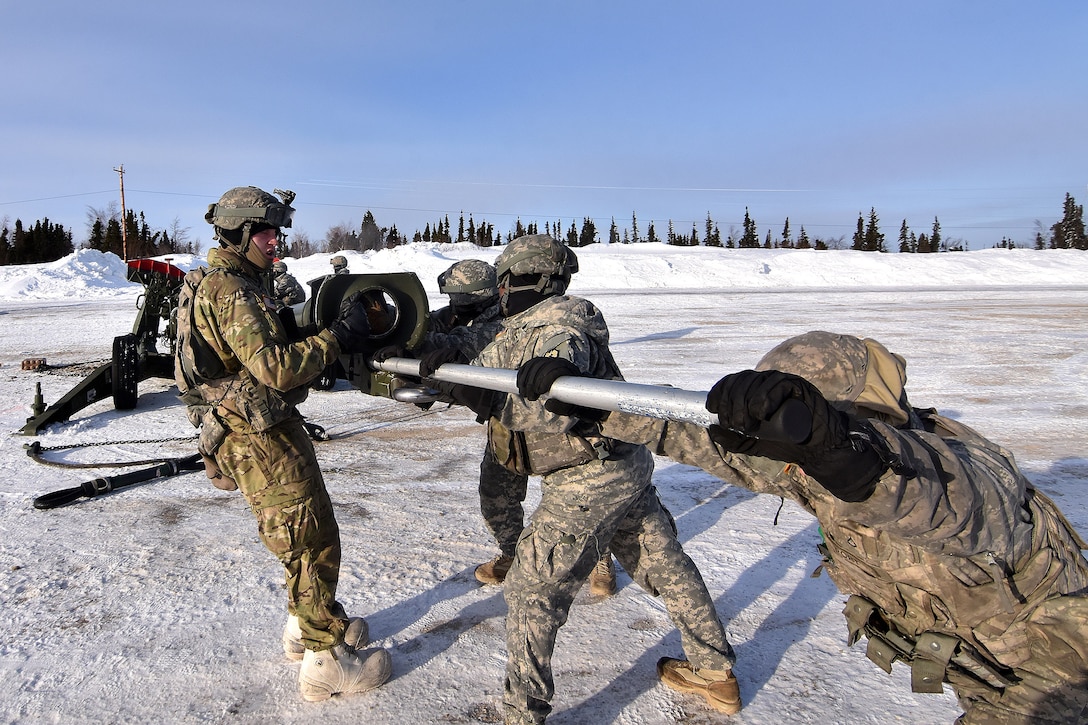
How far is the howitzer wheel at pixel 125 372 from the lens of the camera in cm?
754

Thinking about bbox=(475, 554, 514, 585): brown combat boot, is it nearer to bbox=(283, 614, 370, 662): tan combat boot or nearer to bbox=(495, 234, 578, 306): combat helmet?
bbox=(283, 614, 370, 662): tan combat boot

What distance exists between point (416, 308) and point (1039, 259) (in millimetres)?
41510

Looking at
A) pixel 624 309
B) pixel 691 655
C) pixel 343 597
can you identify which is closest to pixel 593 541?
pixel 691 655

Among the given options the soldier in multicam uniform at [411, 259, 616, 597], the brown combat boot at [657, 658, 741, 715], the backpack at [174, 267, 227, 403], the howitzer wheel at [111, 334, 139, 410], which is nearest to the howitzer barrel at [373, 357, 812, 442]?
the soldier in multicam uniform at [411, 259, 616, 597]

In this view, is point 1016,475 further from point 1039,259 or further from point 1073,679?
point 1039,259

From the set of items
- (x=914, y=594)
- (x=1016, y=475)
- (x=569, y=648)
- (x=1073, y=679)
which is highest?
(x=1016, y=475)

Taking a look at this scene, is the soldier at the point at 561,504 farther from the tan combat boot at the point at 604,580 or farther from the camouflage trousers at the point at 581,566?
the tan combat boot at the point at 604,580

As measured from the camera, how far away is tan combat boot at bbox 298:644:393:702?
289 centimetres

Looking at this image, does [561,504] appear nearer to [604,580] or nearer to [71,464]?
[604,580]

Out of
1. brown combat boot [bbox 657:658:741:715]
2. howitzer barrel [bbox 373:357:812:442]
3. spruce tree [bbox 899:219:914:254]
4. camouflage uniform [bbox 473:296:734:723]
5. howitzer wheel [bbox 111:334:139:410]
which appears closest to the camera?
howitzer barrel [bbox 373:357:812:442]

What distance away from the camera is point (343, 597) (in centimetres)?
374

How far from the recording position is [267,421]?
113 inches

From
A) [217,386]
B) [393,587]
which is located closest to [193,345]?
[217,386]

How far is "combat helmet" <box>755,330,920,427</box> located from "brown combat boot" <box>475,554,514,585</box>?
101 inches
